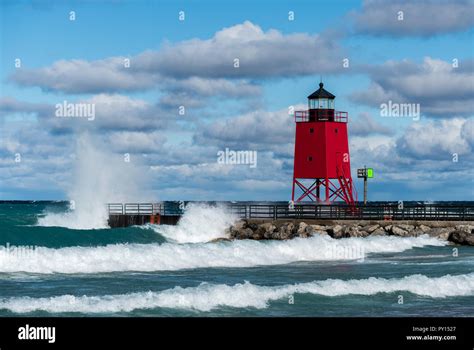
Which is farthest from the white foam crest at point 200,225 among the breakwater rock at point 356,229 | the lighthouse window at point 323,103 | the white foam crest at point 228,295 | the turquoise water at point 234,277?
the white foam crest at point 228,295

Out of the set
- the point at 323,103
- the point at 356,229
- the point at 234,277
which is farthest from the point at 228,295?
the point at 323,103

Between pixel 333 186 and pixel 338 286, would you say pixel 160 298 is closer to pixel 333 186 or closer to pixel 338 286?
pixel 338 286

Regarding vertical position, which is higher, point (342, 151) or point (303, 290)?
point (342, 151)

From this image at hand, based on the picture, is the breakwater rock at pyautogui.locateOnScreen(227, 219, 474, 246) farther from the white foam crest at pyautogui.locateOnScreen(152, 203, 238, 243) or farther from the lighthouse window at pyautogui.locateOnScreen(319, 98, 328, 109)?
the lighthouse window at pyautogui.locateOnScreen(319, 98, 328, 109)

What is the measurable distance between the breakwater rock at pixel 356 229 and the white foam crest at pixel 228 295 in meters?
15.0

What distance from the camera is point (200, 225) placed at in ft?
130

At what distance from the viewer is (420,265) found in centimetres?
2483

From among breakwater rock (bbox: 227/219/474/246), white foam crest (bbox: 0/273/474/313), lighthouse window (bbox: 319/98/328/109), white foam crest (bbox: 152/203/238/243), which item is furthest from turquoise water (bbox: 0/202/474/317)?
lighthouse window (bbox: 319/98/328/109)

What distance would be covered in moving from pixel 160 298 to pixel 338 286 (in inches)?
173

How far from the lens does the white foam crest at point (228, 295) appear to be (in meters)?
15.7

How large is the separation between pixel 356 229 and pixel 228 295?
19366mm

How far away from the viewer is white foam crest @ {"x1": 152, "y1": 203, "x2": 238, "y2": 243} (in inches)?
1545

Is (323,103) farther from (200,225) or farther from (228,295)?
(228,295)
